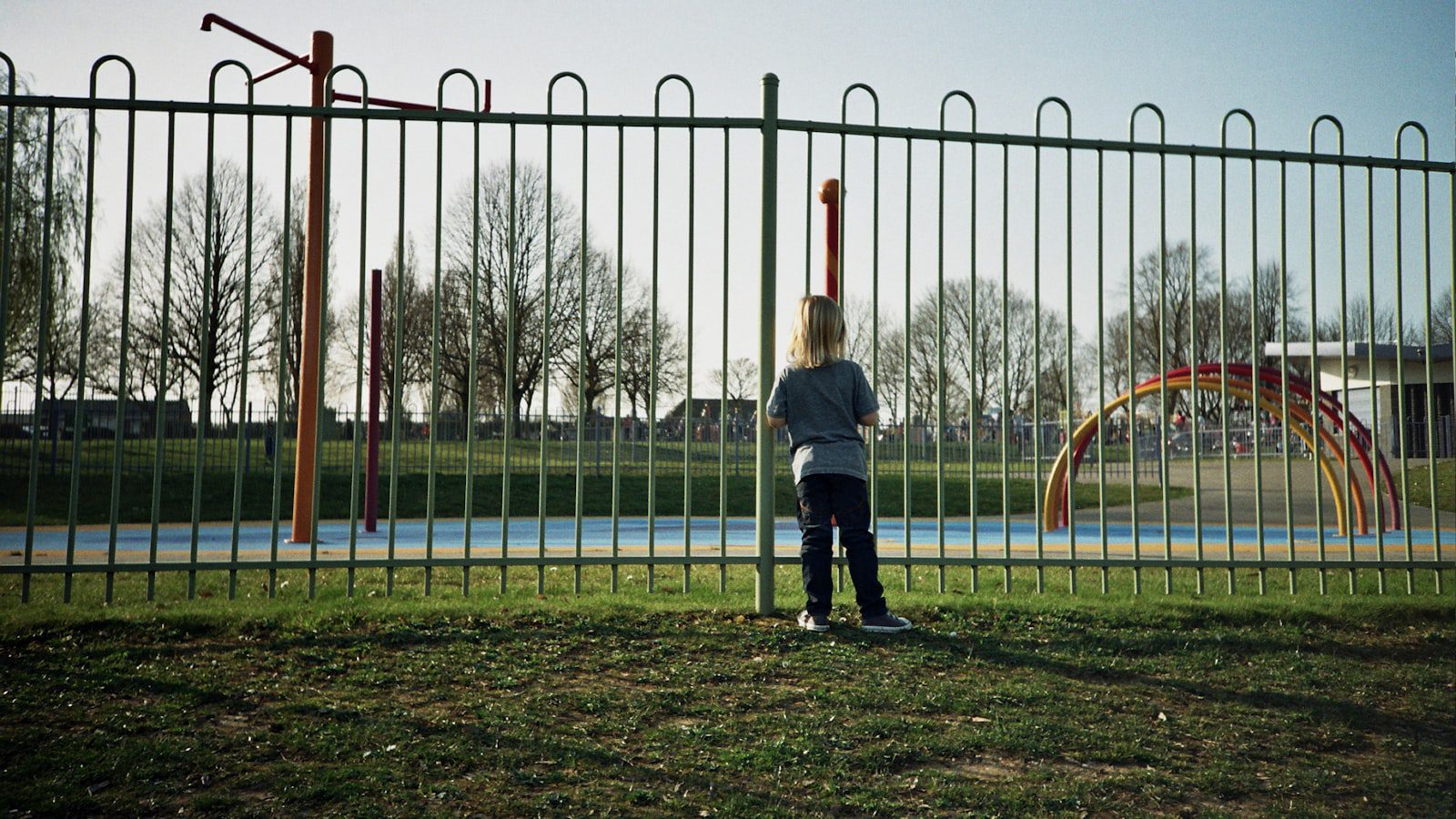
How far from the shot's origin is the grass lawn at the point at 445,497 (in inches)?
583

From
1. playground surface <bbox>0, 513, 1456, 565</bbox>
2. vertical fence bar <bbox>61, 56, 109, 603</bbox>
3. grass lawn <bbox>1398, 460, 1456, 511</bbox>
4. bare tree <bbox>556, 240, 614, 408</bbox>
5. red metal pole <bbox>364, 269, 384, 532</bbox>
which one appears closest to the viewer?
vertical fence bar <bbox>61, 56, 109, 603</bbox>

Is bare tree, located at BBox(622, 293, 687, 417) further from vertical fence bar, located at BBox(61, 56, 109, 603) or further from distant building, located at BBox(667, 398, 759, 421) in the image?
vertical fence bar, located at BBox(61, 56, 109, 603)

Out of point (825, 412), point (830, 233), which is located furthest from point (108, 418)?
point (825, 412)

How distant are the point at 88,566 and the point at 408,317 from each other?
32297 mm

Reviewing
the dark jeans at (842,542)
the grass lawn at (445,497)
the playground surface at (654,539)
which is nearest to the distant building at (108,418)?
the grass lawn at (445,497)

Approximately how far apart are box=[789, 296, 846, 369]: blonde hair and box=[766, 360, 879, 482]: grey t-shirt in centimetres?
4

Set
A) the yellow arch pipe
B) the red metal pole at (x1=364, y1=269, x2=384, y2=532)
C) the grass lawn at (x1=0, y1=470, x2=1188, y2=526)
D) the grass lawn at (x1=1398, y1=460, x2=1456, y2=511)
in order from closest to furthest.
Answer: the yellow arch pipe
the red metal pole at (x1=364, y1=269, x2=384, y2=532)
the grass lawn at (x1=0, y1=470, x2=1188, y2=526)
the grass lawn at (x1=1398, y1=460, x2=1456, y2=511)

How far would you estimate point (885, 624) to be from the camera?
188 inches

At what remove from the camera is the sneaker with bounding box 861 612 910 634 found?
187 inches

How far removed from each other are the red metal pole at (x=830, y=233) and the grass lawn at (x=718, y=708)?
297 cm

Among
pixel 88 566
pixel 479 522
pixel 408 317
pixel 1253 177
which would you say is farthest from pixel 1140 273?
pixel 88 566

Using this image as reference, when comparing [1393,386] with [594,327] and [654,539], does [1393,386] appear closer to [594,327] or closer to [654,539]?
[594,327]

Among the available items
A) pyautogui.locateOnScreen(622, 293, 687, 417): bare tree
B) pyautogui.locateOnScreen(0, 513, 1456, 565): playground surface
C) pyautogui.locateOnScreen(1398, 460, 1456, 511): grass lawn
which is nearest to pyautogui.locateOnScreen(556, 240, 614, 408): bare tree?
pyautogui.locateOnScreen(622, 293, 687, 417): bare tree

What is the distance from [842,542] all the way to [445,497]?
12.4 m
